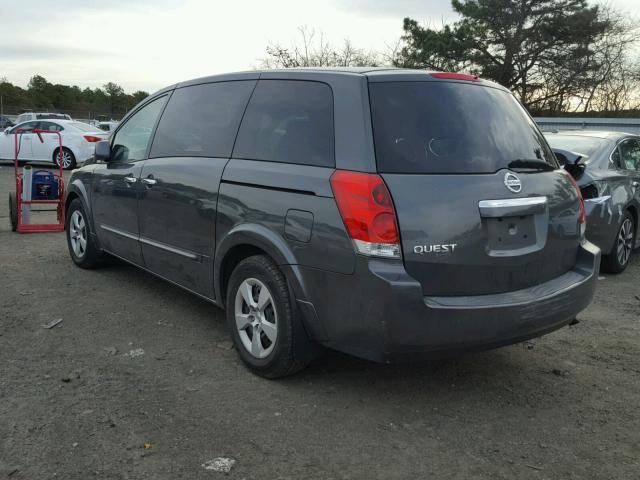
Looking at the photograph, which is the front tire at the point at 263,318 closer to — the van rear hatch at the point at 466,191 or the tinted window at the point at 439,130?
the van rear hatch at the point at 466,191

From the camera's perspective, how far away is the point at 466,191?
10.5ft

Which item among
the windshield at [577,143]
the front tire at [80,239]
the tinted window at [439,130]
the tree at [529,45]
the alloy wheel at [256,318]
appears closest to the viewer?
the tinted window at [439,130]

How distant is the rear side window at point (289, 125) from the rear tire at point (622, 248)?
429cm

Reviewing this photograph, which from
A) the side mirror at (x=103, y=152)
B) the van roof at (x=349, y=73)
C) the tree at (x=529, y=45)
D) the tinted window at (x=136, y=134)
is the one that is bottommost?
the side mirror at (x=103, y=152)

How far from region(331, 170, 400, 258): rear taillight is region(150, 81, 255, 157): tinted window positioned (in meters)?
1.29

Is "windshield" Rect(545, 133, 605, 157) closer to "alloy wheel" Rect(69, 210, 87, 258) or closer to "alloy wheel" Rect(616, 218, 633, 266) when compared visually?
"alloy wheel" Rect(616, 218, 633, 266)

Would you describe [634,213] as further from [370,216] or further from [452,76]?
[370,216]

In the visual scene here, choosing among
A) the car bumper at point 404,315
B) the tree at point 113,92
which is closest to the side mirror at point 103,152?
the car bumper at point 404,315

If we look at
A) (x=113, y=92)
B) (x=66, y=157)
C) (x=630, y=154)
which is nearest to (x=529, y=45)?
(x=66, y=157)

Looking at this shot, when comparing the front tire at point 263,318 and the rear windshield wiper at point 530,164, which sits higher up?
the rear windshield wiper at point 530,164

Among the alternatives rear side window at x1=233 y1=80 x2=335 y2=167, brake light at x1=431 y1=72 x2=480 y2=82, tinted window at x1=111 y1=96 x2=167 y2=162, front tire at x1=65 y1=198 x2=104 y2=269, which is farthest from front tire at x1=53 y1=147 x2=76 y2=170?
brake light at x1=431 y1=72 x2=480 y2=82

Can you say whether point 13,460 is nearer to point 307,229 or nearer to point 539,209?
point 307,229

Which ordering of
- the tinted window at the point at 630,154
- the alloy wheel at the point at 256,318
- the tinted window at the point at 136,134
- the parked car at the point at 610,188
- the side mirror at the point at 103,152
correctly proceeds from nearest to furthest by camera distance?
the alloy wheel at the point at 256,318
the tinted window at the point at 136,134
the side mirror at the point at 103,152
the parked car at the point at 610,188
the tinted window at the point at 630,154

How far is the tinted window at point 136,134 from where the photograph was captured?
516cm
